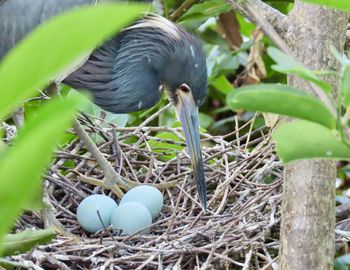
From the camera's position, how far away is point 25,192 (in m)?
0.34

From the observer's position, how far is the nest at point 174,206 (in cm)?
184

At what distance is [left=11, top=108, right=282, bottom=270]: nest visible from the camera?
72.6 inches

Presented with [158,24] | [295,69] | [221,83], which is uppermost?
[295,69]

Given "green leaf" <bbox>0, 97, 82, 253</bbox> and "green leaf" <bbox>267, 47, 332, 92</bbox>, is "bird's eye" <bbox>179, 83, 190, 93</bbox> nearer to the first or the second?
"green leaf" <bbox>267, 47, 332, 92</bbox>

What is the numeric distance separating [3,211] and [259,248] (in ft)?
5.03

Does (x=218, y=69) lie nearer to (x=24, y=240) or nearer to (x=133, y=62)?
(x=133, y=62)

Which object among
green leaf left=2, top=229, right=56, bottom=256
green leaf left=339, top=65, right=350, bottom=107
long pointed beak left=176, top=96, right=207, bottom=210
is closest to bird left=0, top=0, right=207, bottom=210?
long pointed beak left=176, top=96, right=207, bottom=210

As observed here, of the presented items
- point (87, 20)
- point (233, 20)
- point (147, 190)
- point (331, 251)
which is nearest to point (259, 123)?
point (233, 20)

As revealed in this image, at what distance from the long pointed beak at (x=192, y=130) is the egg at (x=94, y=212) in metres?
0.34

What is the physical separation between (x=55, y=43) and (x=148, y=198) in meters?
1.88

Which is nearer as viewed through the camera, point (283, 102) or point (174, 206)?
point (283, 102)

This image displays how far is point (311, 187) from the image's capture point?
1.20 metres

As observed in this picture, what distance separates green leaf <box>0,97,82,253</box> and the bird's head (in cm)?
202

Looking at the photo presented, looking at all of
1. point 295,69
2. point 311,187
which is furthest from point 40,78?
point 311,187
